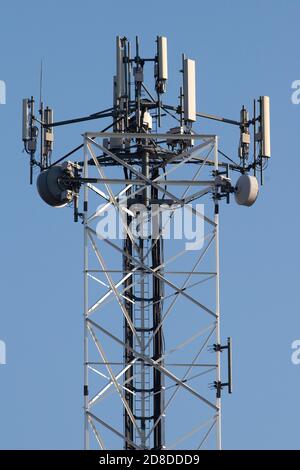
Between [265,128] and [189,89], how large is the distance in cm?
360

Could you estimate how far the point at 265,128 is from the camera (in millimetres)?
126750

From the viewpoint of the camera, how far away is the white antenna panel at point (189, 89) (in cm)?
12419

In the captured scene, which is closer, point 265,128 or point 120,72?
point 120,72

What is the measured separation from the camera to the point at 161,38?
12506 cm

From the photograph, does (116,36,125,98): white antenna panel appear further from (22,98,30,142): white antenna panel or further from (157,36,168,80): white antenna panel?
(22,98,30,142): white antenna panel

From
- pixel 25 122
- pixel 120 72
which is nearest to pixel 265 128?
pixel 120 72

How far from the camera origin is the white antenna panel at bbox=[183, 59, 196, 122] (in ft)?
407

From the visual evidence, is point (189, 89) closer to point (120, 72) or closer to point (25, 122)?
point (120, 72)

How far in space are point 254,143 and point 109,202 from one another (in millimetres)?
6554

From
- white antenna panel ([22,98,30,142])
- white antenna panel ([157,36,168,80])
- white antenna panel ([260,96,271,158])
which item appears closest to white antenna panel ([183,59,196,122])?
→ white antenna panel ([157,36,168,80])

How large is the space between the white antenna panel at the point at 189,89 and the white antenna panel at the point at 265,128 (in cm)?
328
